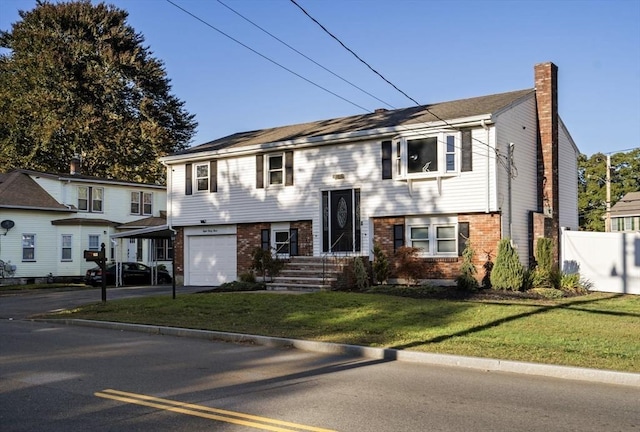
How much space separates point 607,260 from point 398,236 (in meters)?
7.25

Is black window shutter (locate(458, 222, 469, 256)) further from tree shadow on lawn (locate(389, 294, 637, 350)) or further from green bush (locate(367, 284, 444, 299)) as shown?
tree shadow on lawn (locate(389, 294, 637, 350))

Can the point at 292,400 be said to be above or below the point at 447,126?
below

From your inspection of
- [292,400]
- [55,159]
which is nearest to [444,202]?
[292,400]

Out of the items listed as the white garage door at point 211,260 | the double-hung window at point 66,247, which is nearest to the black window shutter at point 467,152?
the white garage door at point 211,260

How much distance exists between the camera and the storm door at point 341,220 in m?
23.1

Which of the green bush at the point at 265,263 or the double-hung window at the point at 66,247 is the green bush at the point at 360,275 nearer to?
the green bush at the point at 265,263

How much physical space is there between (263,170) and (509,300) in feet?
38.8

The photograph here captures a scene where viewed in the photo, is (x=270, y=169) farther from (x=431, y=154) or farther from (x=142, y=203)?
(x=142, y=203)

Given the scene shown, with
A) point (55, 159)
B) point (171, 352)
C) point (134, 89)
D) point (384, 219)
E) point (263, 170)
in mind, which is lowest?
point (171, 352)

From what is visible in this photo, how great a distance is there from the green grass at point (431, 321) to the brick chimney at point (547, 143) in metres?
4.87

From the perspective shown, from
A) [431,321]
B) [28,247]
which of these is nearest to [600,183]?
[28,247]

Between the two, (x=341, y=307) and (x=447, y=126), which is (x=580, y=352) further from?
(x=447, y=126)

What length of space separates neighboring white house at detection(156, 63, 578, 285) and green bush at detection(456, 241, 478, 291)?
1.17ft

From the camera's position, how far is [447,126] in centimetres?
2084
